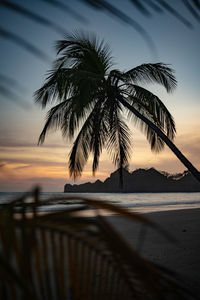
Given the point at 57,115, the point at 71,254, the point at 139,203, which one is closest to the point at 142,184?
the point at 139,203

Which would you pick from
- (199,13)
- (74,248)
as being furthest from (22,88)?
(199,13)

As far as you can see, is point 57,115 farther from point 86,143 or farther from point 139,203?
point 139,203

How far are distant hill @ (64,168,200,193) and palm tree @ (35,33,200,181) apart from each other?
53299 millimetres

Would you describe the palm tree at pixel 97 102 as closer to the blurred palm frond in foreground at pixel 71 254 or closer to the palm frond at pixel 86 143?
the palm frond at pixel 86 143

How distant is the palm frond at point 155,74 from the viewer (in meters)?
6.48

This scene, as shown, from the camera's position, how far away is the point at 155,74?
6.57 meters

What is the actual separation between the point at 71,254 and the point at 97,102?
21.0 ft

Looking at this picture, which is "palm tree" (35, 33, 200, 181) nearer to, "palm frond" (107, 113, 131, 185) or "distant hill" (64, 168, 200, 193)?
"palm frond" (107, 113, 131, 185)

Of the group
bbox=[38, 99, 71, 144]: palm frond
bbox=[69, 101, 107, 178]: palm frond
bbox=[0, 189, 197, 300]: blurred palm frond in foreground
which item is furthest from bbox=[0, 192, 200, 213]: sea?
bbox=[38, 99, 71, 144]: palm frond

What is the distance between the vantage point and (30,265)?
0.28 meters

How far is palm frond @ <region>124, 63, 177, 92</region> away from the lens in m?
6.48

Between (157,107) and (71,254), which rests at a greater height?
(157,107)

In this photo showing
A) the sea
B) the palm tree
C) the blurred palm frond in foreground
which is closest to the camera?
the blurred palm frond in foreground

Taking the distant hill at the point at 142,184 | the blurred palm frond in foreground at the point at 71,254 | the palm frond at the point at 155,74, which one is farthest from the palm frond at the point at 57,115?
the distant hill at the point at 142,184
